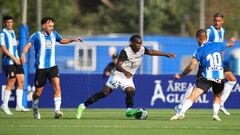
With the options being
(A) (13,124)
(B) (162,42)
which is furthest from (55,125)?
(B) (162,42)

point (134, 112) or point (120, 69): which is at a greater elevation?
point (120, 69)

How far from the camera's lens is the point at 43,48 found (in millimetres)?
20828

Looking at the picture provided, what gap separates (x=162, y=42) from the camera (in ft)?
136

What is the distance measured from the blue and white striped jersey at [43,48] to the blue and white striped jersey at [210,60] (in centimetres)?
334

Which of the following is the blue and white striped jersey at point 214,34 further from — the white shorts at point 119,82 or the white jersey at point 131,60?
the white shorts at point 119,82

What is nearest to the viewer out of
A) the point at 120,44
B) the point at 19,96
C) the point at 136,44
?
the point at 136,44

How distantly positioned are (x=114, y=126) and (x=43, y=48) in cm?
366

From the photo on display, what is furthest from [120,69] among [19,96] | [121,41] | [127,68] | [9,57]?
[121,41]

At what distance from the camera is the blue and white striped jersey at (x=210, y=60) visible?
19.6 meters

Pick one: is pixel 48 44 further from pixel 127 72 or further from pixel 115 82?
pixel 127 72

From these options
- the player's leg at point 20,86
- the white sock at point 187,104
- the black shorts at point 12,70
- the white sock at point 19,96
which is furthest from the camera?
the white sock at point 19,96

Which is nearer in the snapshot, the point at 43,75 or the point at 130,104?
the point at 130,104

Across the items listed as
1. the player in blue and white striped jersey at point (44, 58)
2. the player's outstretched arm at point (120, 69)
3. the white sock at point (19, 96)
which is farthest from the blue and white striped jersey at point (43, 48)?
the white sock at point (19, 96)

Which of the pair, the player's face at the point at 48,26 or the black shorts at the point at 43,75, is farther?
the black shorts at the point at 43,75
